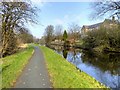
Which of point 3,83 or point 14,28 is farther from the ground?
point 14,28

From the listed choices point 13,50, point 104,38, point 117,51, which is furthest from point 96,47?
point 13,50

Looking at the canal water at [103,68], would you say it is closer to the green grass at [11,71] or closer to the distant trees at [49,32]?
the green grass at [11,71]

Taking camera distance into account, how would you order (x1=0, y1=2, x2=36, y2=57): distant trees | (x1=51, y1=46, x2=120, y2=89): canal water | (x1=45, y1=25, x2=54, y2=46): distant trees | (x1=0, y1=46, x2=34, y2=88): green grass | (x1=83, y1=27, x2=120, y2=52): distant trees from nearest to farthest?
(x1=0, y1=46, x2=34, y2=88): green grass → (x1=51, y1=46, x2=120, y2=89): canal water → (x1=0, y1=2, x2=36, y2=57): distant trees → (x1=83, y1=27, x2=120, y2=52): distant trees → (x1=45, y1=25, x2=54, y2=46): distant trees

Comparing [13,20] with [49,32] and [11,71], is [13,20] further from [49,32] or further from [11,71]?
[49,32]

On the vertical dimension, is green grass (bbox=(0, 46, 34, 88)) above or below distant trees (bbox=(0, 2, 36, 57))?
below

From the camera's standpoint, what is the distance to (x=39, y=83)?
1009cm

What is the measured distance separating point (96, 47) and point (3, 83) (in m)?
44.4

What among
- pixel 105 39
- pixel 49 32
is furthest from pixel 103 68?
pixel 49 32

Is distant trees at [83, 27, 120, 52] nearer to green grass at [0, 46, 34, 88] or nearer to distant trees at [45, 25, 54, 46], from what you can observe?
green grass at [0, 46, 34, 88]

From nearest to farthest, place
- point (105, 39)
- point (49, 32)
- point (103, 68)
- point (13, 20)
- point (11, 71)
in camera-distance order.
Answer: point (11, 71) < point (103, 68) < point (13, 20) < point (105, 39) < point (49, 32)

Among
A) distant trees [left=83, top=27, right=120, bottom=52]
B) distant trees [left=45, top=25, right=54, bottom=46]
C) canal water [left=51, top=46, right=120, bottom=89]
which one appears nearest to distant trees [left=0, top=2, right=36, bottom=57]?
canal water [left=51, top=46, right=120, bottom=89]

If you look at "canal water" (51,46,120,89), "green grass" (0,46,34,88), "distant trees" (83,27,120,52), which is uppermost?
"distant trees" (83,27,120,52)

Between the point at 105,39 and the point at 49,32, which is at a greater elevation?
the point at 49,32

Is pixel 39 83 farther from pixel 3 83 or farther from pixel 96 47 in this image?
pixel 96 47
